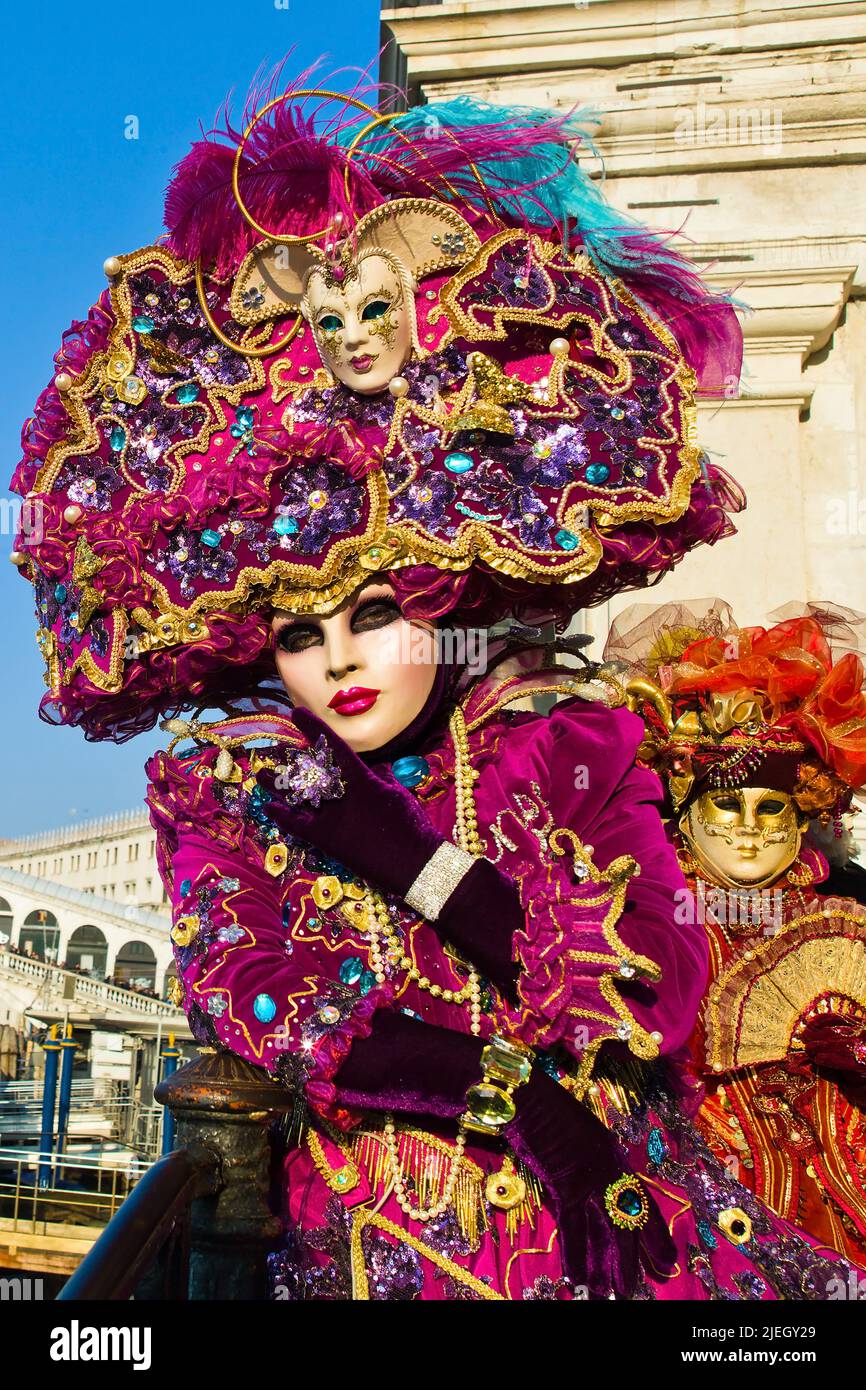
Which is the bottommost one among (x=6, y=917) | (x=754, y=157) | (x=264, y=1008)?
(x=264, y=1008)

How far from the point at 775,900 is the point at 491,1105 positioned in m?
Result: 1.33

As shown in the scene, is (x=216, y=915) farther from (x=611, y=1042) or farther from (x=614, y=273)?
(x=614, y=273)

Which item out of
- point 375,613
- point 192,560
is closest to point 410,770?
point 375,613

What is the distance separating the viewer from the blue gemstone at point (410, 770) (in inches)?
86.7

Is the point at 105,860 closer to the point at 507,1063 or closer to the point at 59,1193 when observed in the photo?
the point at 59,1193

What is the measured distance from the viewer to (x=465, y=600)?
2.24m

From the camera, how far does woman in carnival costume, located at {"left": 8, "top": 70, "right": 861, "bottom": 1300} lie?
6.28ft

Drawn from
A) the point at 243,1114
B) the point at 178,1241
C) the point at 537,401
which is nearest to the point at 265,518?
the point at 537,401

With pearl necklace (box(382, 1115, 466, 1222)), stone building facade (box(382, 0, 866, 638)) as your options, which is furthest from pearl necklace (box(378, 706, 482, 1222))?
stone building facade (box(382, 0, 866, 638))

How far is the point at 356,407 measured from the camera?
2225 millimetres

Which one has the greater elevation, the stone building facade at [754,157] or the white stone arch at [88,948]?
the white stone arch at [88,948]

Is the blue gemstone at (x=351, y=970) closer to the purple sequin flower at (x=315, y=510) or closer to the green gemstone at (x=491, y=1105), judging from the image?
the green gemstone at (x=491, y=1105)

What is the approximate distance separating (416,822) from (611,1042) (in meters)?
0.43

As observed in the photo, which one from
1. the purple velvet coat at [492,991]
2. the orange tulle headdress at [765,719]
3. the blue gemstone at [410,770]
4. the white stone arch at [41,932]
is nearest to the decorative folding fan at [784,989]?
the orange tulle headdress at [765,719]
